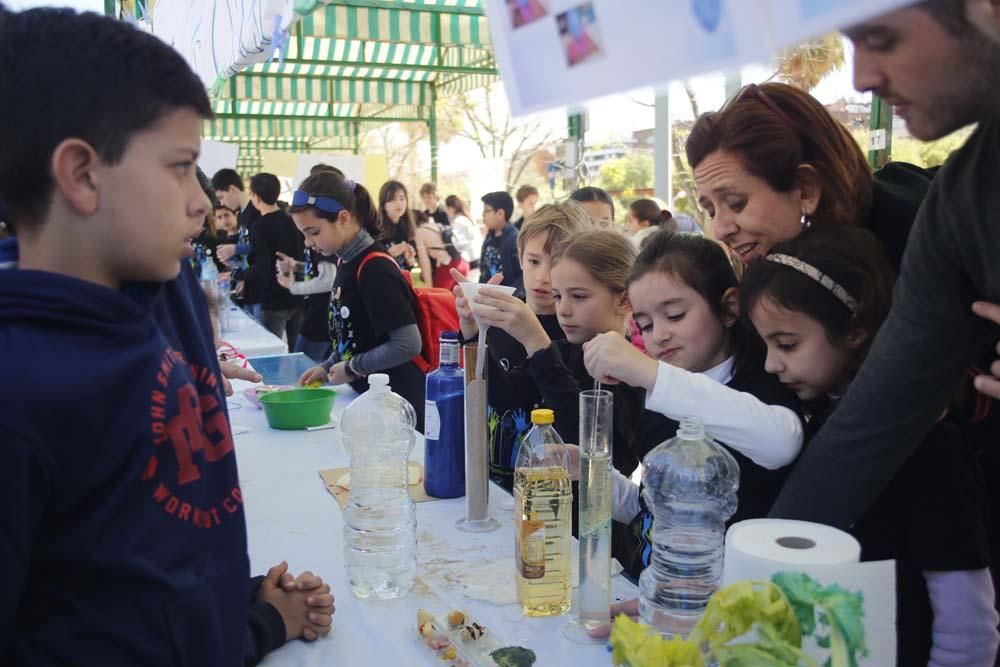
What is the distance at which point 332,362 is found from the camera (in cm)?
317

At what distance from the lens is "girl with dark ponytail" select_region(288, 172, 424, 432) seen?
9.82 ft

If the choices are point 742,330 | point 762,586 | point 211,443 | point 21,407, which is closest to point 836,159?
point 742,330

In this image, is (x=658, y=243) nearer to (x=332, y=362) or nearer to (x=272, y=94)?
(x=332, y=362)

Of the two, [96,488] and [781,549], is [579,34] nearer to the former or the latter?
[781,549]

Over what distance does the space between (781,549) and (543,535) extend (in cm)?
49

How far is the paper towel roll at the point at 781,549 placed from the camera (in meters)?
0.77

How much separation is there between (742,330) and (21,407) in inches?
51.5

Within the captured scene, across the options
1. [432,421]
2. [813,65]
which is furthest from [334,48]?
[432,421]

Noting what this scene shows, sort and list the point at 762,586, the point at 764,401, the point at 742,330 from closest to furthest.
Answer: the point at 762,586 < the point at 764,401 < the point at 742,330

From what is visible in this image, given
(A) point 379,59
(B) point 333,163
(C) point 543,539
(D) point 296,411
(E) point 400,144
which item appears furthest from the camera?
(E) point 400,144

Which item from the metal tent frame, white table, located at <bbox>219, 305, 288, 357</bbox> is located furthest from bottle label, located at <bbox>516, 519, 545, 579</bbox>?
the metal tent frame

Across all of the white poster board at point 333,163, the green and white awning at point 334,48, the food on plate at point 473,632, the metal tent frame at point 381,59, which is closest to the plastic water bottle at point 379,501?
the food on plate at point 473,632

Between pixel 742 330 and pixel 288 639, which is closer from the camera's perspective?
pixel 288 639

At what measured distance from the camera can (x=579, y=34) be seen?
0.83 meters
